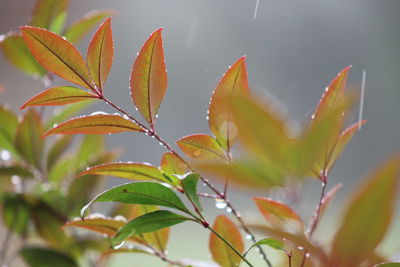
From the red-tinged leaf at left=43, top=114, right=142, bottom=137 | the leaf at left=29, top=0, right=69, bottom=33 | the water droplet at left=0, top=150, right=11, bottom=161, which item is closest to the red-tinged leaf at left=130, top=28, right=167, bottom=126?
the red-tinged leaf at left=43, top=114, right=142, bottom=137

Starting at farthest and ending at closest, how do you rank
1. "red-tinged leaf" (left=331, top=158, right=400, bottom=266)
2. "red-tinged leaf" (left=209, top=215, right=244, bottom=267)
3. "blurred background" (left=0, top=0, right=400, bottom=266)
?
"blurred background" (left=0, top=0, right=400, bottom=266), "red-tinged leaf" (left=209, top=215, right=244, bottom=267), "red-tinged leaf" (left=331, top=158, right=400, bottom=266)

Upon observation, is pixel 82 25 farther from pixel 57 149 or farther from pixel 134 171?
pixel 134 171

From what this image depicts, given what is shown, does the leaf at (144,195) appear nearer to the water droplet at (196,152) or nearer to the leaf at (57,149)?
the water droplet at (196,152)

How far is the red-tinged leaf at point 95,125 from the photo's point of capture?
36 cm

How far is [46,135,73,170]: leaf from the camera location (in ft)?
2.39

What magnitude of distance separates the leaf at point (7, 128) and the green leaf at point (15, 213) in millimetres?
76

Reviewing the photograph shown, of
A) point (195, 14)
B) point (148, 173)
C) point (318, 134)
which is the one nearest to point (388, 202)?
point (318, 134)

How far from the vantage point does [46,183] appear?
0.73m

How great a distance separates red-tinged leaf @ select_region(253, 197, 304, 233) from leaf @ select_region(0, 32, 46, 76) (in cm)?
43

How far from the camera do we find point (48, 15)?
2.12 ft

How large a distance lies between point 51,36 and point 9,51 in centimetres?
36

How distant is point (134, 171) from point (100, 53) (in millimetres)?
→ 100

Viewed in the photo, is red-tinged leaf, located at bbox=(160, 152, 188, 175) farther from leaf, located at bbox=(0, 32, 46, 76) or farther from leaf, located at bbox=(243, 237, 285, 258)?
leaf, located at bbox=(0, 32, 46, 76)

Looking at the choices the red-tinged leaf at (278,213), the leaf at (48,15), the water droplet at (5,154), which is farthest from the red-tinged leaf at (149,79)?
the water droplet at (5,154)
